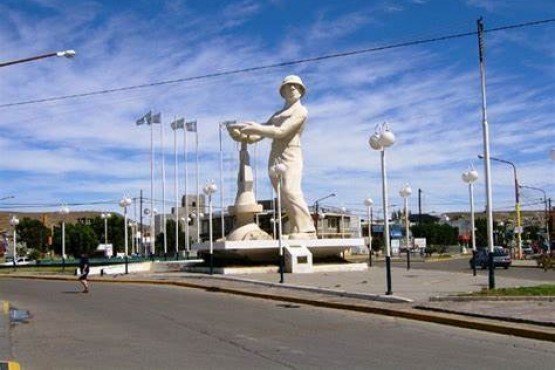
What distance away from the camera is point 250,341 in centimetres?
1354

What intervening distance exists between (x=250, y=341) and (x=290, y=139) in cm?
2759

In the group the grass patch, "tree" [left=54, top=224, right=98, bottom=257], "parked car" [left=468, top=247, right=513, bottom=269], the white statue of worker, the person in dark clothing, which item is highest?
the white statue of worker

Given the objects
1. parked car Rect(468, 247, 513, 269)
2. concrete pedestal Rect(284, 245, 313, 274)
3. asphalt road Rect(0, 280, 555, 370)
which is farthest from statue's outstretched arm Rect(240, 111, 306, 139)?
asphalt road Rect(0, 280, 555, 370)

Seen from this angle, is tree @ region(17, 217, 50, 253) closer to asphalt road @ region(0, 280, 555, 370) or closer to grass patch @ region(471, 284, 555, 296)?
asphalt road @ region(0, 280, 555, 370)

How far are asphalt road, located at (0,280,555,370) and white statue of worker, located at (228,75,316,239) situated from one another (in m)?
19.3

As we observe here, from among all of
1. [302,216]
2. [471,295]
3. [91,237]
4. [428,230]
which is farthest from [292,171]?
[428,230]

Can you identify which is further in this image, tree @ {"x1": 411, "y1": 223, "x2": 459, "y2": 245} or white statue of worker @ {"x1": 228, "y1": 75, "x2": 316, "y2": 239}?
tree @ {"x1": 411, "y1": 223, "x2": 459, "y2": 245}

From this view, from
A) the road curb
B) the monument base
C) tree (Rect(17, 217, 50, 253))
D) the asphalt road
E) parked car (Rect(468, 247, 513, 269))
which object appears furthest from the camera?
tree (Rect(17, 217, 50, 253))

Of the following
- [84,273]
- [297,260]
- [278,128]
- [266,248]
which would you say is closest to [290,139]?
[278,128]

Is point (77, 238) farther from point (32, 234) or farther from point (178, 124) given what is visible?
point (178, 124)

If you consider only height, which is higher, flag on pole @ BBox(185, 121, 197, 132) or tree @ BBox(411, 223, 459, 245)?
flag on pole @ BBox(185, 121, 197, 132)

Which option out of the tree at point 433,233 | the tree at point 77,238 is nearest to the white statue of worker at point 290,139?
the tree at point 77,238

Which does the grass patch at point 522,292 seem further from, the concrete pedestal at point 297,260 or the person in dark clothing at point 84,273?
the concrete pedestal at point 297,260

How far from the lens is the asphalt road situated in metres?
11.0
